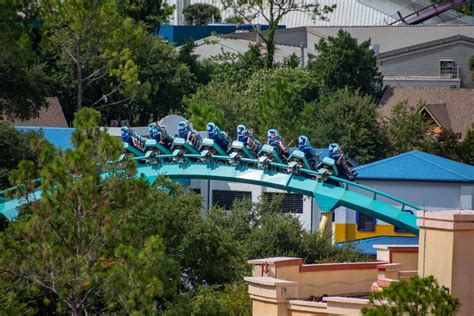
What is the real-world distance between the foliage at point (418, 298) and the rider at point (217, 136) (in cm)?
2202

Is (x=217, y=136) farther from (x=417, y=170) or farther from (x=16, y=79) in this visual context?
(x=417, y=170)

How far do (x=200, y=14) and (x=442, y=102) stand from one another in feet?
118

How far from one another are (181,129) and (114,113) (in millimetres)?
28883

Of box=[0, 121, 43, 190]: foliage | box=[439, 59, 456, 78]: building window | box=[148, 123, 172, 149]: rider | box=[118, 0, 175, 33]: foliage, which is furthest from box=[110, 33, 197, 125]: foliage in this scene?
box=[0, 121, 43, 190]: foliage

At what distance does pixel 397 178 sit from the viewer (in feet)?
145

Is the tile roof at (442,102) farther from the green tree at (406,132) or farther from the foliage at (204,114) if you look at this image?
the foliage at (204,114)

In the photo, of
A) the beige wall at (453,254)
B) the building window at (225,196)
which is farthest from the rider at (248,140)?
the beige wall at (453,254)

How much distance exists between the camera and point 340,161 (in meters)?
36.9

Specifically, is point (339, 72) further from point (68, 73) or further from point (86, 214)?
point (86, 214)

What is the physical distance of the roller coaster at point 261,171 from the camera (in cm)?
3616

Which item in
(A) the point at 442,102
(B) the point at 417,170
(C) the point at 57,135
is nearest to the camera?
(B) the point at 417,170

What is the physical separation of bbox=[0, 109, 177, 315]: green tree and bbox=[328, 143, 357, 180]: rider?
46.4 ft

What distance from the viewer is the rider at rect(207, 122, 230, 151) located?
3838 centimetres

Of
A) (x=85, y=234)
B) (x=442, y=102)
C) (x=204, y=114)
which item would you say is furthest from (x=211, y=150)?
(x=442, y=102)
